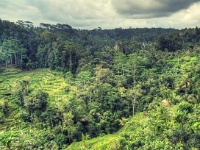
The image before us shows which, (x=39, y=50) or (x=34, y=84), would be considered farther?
(x=39, y=50)

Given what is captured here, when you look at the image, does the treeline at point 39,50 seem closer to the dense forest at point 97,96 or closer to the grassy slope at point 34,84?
the dense forest at point 97,96

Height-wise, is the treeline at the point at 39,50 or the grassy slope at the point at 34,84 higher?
the treeline at the point at 39,50

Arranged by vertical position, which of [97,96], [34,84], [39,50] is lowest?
[97,96]

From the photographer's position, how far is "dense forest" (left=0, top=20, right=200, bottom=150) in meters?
27.0

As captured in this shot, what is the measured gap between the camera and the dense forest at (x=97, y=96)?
1065 inches

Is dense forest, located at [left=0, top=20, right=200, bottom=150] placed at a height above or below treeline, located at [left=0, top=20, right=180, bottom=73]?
below

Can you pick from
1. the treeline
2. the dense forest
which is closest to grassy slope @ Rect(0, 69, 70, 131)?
the dense forest

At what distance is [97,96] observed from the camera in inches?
1768

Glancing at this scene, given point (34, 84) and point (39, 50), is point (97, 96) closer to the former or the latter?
point (34, 84)

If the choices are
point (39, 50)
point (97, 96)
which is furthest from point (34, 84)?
point (39, 50)

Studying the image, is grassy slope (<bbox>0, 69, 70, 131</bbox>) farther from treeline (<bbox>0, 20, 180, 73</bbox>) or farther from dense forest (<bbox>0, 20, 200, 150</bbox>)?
treeline (<bbox>0, 20, 180, 73</bbox>)

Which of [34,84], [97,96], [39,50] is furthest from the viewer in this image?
[39,50]

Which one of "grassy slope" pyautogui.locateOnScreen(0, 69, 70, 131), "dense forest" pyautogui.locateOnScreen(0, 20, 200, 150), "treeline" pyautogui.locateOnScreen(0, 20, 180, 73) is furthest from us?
"treeline" pyautogui.locateOnScreen(0, 20, 180, 73)

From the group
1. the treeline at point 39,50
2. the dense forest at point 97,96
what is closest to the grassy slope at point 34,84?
the dense forest at point 97,96
